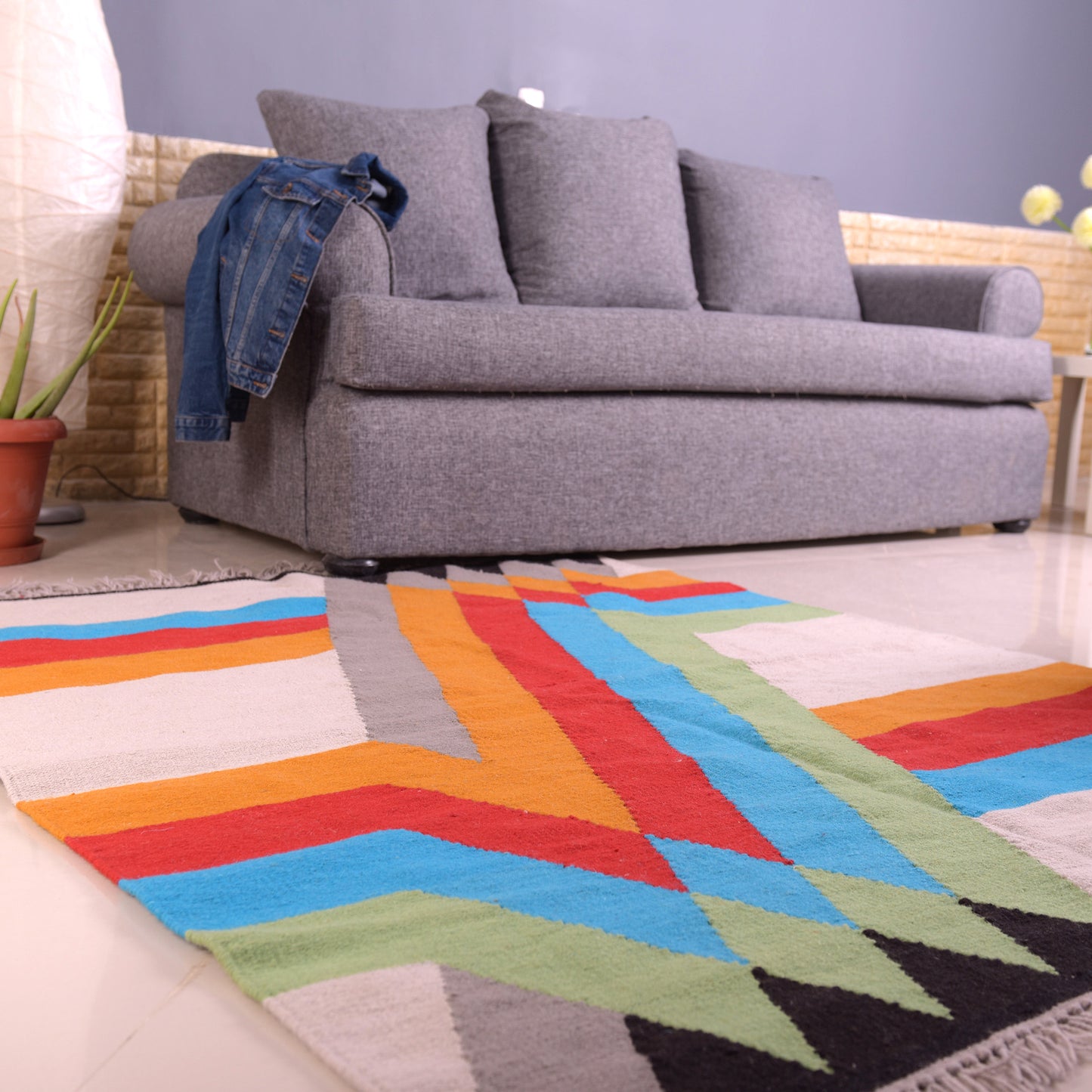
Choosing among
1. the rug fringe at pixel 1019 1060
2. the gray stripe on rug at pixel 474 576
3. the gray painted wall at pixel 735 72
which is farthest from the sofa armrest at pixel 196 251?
the rug fringe at pixel 1019 1060

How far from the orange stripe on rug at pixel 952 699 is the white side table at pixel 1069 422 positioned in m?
1.83

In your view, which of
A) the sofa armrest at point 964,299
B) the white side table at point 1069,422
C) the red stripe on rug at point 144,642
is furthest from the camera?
the white side table at point 1069,422

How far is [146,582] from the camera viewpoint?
6.52 ft

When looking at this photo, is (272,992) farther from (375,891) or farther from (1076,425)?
(1076,425)

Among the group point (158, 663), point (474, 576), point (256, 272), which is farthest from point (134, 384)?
point (158, 663)

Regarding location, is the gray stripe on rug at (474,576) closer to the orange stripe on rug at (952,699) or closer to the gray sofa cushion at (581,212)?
the orange stripe on rug at (952,699)

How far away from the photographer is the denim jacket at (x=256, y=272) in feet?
6.70

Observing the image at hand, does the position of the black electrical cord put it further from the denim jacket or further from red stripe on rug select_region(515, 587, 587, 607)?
red stripe on rug select_region(515, 587, 587, 607)

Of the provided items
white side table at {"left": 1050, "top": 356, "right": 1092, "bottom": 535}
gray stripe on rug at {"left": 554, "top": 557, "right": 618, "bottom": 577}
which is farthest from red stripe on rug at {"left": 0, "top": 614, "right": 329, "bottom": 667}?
white side table at {"left": 1050, "top": 356, "right": 1092, "bottom": 535}

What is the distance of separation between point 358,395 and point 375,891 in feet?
4.29

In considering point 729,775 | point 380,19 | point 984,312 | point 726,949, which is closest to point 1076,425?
point 984,312

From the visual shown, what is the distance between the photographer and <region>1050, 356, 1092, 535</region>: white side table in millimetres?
3232

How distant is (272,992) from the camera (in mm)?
743

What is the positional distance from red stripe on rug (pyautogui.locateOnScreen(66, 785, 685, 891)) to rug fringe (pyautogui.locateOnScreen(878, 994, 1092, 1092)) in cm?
26
